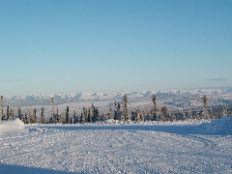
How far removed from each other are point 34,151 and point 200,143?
751 centimetres

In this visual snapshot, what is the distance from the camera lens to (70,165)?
16.5 m

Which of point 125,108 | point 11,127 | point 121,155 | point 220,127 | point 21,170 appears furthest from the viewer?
point 125,108

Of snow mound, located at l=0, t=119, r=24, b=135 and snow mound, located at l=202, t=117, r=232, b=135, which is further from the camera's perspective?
snow mound, located at l=0, t=119, r=24, b=135

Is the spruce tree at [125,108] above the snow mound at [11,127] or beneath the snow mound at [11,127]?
above

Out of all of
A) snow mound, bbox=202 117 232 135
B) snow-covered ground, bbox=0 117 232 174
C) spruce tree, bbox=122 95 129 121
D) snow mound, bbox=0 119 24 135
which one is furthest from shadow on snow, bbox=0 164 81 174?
spruce tree, bbox=122 95 129 121

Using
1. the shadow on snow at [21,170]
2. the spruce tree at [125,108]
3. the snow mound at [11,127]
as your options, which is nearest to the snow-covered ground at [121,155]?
the shadow on snow at [21,170]

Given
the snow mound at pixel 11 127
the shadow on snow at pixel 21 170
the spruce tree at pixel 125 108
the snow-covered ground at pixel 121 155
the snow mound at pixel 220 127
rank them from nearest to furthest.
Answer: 1. the snow-covered ground at pixel 121 155
2. the shadow on snow at pixel 21 170
3. the snow mound at pixel 220 127
4. the snow mound at pixel 11 127
5. the spruce tree at pixel 125 108

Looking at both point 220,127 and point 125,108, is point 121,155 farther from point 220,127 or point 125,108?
point 125,108

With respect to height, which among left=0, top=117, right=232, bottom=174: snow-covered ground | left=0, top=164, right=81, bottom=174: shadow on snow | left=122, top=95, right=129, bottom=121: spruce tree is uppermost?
left=122, top=95, right=129, bottom=121: spruce tree

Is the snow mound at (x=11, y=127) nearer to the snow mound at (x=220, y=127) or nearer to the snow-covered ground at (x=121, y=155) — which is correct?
the snow-covered ground at (x=121, y=155)

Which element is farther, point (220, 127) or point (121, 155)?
point (220, 127)

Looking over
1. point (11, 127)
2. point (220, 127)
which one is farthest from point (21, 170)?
point (11, 127)

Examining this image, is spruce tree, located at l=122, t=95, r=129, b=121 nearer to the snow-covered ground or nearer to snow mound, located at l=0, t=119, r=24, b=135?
snow mound, located at l=0, t=119, r=24, b=135

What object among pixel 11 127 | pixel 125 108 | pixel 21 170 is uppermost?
pixel 125 108
